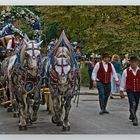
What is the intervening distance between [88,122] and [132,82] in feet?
3.57

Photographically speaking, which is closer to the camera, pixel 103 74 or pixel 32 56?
pixel 32 56

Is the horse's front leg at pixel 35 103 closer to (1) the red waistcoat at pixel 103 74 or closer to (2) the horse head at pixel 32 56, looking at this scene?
(2) the horse head at pixel 32 56

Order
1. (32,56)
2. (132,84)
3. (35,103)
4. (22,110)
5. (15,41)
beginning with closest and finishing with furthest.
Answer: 1. (32,56)
2. (22,110)
3. (35,103)
4. (132,84)
5. (15,41)

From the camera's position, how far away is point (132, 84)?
10766mm

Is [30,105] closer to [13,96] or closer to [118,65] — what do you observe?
[13,96]

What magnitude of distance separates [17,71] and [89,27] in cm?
202

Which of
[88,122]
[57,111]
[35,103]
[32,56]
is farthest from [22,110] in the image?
[88,122]

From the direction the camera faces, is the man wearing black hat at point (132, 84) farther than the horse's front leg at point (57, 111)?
Yes

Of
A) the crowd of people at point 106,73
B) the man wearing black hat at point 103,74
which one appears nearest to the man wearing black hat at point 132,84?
the crowd of people at point 106,73

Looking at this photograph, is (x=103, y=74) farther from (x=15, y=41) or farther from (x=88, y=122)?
(x=15, y=41)

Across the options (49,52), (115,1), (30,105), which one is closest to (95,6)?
(115,1)

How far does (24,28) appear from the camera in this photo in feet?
38.4

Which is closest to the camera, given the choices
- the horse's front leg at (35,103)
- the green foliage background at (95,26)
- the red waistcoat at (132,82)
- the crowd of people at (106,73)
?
the horse's front leg at (35,103)

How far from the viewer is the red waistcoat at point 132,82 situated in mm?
10758
